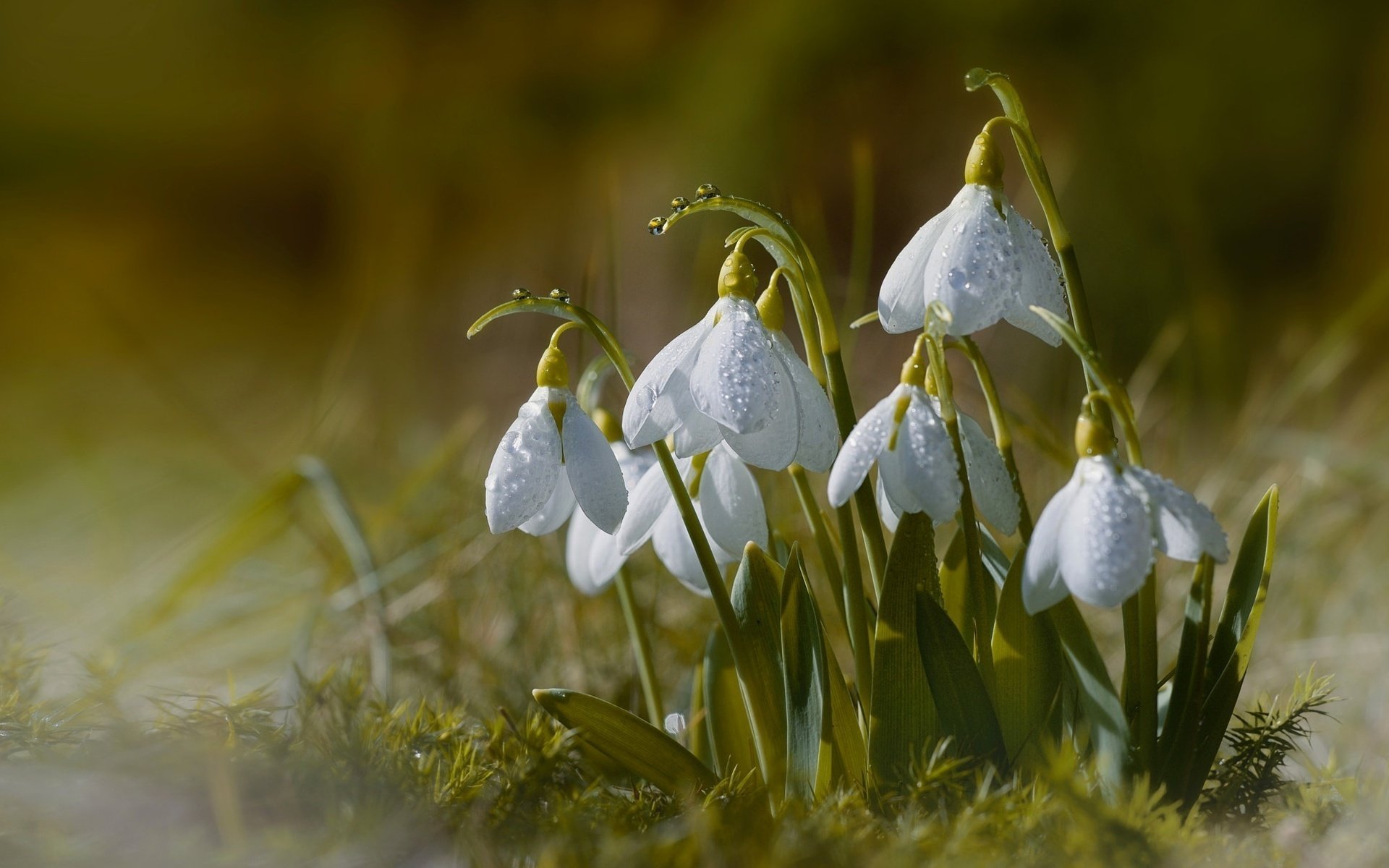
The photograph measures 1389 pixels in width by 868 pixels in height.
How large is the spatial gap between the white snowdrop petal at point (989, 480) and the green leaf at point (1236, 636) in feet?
0.40

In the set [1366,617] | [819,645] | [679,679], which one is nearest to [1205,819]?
[819,645]

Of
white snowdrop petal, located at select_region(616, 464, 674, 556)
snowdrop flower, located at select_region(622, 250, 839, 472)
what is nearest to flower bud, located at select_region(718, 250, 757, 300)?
snowdrop flower, located at select_region(622, 250, 839, 472)

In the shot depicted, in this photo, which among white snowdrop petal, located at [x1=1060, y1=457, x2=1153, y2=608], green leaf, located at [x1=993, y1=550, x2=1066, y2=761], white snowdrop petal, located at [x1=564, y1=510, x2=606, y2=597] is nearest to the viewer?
white snowdrop petal, located at [x1=1060, y1=457, x2=1153, y2=608]

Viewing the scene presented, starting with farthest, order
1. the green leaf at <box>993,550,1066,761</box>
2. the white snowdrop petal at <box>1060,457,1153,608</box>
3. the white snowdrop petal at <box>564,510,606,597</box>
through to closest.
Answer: the white snowdrop petal at <box>564,510,606,597</box>
the green leaf at <box>993,550,1066,761</box>
the white snowdrop petal at <box>1060,457,1153,608</box>

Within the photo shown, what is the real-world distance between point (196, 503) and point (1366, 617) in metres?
1.71

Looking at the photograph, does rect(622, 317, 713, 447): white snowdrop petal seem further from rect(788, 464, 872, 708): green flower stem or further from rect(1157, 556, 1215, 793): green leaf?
rect(1157, 556, 1215, 793): green leaf

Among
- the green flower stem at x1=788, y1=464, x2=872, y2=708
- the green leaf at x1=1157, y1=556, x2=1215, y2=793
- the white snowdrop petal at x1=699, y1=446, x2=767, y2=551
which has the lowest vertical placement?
the green leaf at x1=1157, y1=556, x2=1215, y2=793

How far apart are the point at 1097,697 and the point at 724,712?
20cm

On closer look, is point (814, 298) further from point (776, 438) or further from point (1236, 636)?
point (1236, 636)

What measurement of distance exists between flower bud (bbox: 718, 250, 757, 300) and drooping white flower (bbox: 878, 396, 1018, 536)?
93 millimetres

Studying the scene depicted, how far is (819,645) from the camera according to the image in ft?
1.57

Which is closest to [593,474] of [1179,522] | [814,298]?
[814,298]

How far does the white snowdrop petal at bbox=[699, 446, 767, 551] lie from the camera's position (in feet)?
1.74

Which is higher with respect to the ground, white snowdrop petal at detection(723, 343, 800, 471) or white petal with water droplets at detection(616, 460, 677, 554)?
white snowdrop petal at detection(723, 343, 800, 471)
